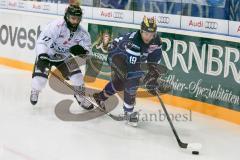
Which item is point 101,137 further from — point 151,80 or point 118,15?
point 118,15

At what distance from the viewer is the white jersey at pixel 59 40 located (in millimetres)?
4684

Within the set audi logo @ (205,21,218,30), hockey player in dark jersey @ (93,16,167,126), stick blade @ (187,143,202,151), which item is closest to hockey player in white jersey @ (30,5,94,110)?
hockey player in dark jersey @ (93,16,167,126)

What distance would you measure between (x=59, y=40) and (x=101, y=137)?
120cm

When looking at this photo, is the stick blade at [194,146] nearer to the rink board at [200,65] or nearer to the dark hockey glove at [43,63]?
the rink board at [200,65]

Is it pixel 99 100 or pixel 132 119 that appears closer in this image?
pixel 132 119

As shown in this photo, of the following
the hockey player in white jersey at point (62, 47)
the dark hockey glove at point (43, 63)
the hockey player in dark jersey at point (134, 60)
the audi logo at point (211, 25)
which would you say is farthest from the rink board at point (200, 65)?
the dark hockey glove at point (43, 63)

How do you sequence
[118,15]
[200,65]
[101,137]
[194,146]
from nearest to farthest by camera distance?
1. [194,146]
2. [101,137]
3. [200,65]
4. [118,15]

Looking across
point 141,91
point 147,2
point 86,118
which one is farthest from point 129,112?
point 147,2

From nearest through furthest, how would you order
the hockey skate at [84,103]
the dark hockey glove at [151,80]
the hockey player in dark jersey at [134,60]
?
the hockey player in dark jersey at [134,60]
the dark hockey glove at [151,80]
the hockey skate at [84,103]

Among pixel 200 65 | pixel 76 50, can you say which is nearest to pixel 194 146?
pixel 200 65

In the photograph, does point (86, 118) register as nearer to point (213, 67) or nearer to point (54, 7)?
point (213, 67)

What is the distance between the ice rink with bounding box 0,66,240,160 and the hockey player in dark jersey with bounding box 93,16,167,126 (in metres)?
0.30

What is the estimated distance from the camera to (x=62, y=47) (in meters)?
4.84

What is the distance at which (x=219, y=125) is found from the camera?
450 cm
